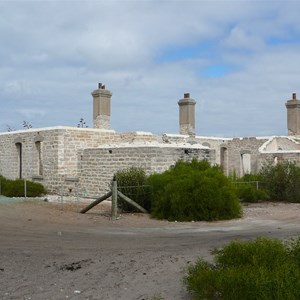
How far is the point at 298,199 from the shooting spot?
58.2ft

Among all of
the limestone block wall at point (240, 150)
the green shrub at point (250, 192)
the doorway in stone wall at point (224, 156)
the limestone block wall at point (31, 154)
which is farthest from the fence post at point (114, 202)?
the doorway in stone wall at point (224, 156)

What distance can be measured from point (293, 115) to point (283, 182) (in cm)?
1183

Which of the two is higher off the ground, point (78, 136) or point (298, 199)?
point (78, 136)

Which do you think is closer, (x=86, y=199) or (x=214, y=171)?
(x=214, y=171)

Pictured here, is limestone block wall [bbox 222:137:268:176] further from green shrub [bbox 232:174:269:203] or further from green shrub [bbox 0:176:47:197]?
green shrub [bbox 0:176:47:197]

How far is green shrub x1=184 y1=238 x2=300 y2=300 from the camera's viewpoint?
4.97 meters

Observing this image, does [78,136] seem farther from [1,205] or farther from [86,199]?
[1,205]

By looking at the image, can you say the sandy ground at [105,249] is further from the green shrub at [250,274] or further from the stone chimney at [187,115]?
the stone chimney at [187,115]

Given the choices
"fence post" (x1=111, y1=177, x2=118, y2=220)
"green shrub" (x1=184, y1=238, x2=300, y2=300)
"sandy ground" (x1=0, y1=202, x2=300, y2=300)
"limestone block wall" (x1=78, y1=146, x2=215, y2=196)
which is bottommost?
"sandy ground" (x1=0, y1=202, x2=300, y2=300)

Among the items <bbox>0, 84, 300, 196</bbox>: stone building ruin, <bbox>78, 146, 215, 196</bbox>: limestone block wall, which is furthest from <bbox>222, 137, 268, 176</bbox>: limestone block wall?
<bbox>78, 146, 215, 196</bbox>: limestone block wall

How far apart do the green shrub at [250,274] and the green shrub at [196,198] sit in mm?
6091

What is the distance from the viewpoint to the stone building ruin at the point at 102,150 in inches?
728

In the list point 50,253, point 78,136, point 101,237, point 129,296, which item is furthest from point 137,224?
point 78,136

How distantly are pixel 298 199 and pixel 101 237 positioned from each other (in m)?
9.80
